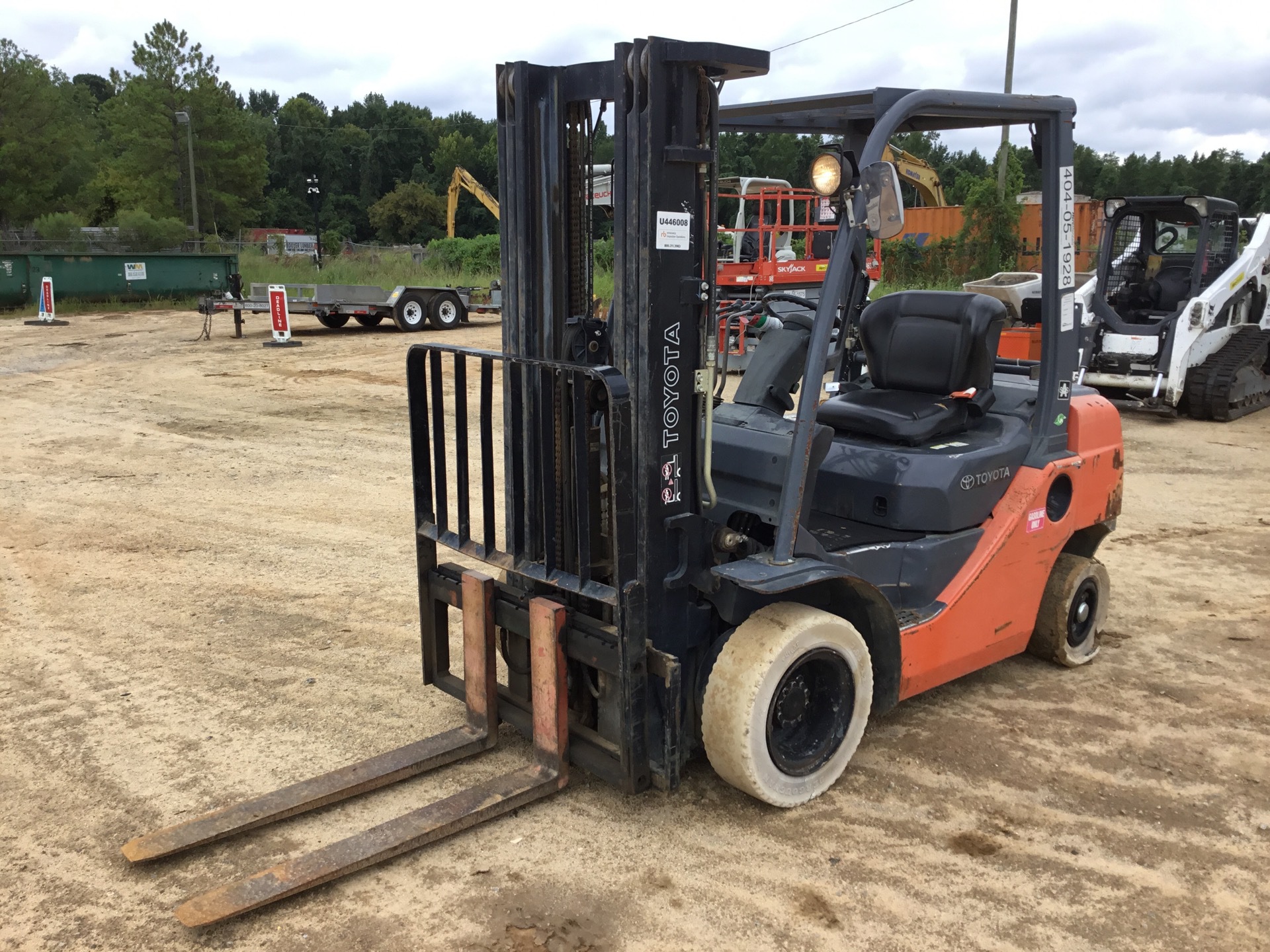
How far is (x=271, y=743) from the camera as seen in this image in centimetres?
432

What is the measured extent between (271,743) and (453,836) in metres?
1.15

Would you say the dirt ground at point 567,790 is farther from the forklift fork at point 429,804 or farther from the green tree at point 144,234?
the green tree at point 144,234

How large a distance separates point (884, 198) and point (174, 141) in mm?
57081

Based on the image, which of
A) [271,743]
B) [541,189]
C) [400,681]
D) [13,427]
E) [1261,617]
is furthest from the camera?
[13,427]

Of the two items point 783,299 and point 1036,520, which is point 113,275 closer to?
point 783,299

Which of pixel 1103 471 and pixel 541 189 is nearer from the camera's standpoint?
pixel 541 189

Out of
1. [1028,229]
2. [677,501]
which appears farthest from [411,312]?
[677,501]

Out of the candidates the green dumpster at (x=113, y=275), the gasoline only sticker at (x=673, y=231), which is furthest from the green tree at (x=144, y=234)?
the gasoline only sticker at (x=673, y=231)

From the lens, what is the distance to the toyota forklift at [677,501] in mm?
3447

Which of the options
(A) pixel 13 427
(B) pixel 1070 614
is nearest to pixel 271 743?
(B) pixel 1070 614

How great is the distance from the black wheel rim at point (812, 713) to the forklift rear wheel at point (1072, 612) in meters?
1.65

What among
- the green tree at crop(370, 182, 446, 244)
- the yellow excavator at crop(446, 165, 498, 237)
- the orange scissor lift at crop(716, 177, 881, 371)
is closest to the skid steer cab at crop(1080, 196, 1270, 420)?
the orange scissor lift at crop(716, 177, 881, 371)

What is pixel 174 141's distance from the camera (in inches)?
2074

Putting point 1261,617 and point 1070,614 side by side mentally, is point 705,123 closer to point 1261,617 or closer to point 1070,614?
point 1070,614
